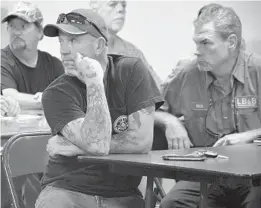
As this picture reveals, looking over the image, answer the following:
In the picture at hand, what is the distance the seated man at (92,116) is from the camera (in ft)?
7.54

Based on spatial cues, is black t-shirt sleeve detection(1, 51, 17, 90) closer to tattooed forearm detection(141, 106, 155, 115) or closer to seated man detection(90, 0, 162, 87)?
seated man detection(90, 0, 162, 87)

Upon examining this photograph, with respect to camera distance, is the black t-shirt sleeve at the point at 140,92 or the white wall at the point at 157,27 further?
the white wall at the point at 157,27

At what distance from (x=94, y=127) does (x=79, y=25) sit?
0.48 metres

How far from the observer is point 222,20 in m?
3.11

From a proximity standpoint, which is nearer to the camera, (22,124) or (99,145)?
(99,145)

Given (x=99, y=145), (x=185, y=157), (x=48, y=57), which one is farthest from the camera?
(x=48, y=57)

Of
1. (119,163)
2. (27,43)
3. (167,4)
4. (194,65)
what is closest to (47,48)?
(27,43)

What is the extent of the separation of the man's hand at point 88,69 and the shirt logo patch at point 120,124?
0.20m

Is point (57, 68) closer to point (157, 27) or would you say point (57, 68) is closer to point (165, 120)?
point (157, 27)

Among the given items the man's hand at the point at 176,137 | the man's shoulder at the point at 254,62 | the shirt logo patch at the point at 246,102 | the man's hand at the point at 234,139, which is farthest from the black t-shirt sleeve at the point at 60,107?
the man's shoulder at the point at 254,62

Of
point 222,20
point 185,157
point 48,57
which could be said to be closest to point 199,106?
point 222,20

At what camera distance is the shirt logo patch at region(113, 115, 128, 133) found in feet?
8.02

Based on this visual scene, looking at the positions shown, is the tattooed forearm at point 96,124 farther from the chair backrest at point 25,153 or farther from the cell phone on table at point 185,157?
the chair backrest at point 25,153

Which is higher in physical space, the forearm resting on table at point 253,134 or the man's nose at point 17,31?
the man's nose at point 17,31
